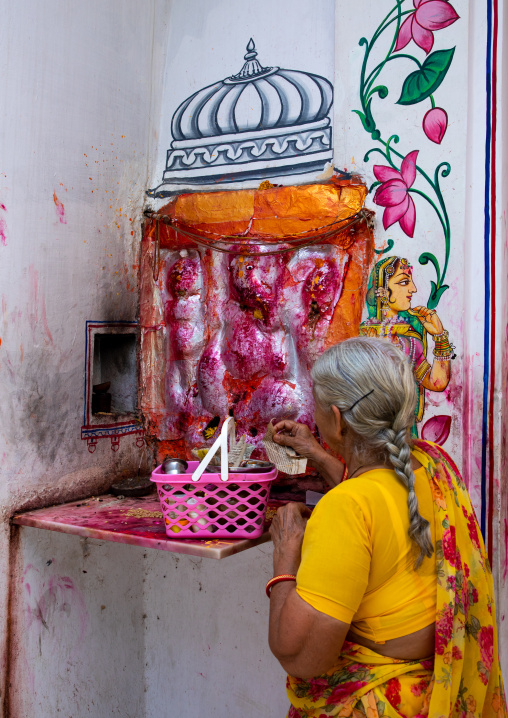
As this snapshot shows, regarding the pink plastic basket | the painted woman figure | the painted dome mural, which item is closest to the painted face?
the painted woman figure

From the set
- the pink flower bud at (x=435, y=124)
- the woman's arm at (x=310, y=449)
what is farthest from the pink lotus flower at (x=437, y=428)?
the pink flower bud at (x=435, y=124)

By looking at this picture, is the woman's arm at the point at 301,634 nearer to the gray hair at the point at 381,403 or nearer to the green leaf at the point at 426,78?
the gray hair at the point at 381,403

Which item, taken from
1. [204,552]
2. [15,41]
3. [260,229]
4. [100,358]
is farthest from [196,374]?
[15,41]

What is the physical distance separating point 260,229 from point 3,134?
84 centimetres

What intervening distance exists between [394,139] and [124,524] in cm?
141

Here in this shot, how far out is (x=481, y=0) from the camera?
6.10ft

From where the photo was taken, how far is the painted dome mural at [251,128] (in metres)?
2.15

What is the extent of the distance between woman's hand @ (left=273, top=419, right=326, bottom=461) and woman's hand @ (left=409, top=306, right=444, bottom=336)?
48cm

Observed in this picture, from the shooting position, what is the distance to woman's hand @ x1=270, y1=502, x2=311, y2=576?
4.13 feet

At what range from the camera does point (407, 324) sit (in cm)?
193

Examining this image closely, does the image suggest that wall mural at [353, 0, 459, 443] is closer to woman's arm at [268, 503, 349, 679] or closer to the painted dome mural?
the painted dome mural

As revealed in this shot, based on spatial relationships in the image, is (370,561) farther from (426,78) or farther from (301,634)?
(426,78)

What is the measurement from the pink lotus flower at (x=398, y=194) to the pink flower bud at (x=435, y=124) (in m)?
0.07

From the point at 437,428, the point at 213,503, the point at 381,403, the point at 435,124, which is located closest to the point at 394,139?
the point at 435,124
